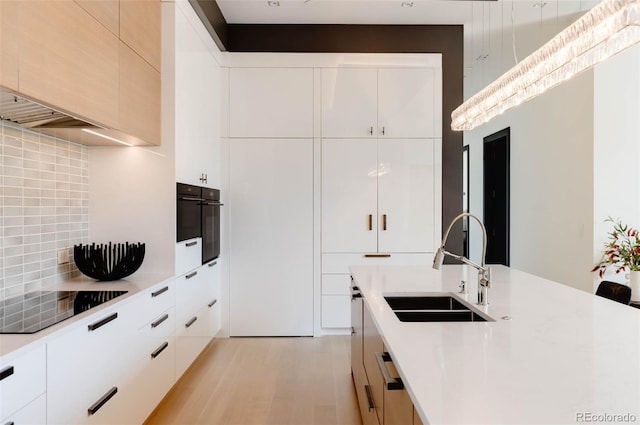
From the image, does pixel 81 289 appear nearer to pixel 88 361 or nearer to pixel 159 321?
pixel 159 321

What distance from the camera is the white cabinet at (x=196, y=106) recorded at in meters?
2.71

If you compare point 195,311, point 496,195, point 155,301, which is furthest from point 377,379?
point 496,195

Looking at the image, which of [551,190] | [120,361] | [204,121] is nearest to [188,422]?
[120,361]

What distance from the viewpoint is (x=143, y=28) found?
7.86 feet

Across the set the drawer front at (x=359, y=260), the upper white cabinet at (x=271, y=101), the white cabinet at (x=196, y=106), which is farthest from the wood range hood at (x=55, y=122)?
the drawer front at (x=359, y=260)

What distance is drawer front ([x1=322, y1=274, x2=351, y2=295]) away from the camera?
384 cm

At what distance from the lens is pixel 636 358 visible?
1.11 metres

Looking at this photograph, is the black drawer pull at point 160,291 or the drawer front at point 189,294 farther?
the drawer front at point 189,294

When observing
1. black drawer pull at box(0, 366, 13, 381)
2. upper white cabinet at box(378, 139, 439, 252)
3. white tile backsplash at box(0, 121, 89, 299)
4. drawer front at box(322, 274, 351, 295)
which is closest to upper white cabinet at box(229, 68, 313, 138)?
upper white cabinet at box(378, 139, 439, 252)

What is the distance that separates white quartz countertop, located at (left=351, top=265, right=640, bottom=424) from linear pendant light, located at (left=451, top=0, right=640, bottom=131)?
3.53ft

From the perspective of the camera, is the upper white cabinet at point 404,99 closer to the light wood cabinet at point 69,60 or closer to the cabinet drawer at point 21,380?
the light wood cabinet at point 69,60

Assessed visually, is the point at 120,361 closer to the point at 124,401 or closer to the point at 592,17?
the point at 124,401

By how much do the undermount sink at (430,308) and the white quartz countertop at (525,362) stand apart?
9 cm

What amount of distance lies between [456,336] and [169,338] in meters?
1.90
